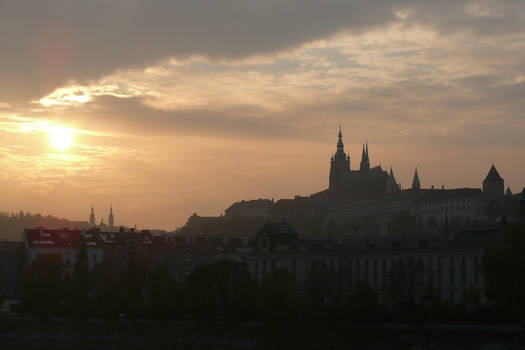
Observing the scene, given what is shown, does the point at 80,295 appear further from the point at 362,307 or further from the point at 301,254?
the point at 362,307

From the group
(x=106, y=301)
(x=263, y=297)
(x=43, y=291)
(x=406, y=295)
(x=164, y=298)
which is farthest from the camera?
(x=43, y=291)

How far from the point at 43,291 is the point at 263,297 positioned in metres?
39.6

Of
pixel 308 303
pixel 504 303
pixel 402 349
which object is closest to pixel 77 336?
pixel 308 303

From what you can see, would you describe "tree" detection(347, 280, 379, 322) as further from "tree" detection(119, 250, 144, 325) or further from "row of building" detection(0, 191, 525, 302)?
"tree" detection(119, 250, 144, 325)

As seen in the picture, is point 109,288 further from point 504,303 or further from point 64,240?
point 504,303

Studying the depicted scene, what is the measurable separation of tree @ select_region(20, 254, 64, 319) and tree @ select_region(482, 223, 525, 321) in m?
66.0

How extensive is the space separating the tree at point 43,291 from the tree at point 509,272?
6603 centimetres

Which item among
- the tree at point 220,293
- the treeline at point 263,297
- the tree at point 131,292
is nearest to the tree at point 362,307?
the treeline at point 263,297

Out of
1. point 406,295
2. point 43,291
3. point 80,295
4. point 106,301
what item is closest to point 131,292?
point 106,301

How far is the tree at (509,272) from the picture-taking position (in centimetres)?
→ 8862

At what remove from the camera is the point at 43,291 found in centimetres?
12950

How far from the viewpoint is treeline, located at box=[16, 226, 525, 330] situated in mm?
92875

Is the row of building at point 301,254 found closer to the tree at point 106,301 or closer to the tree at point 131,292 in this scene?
the tree at point 106,301

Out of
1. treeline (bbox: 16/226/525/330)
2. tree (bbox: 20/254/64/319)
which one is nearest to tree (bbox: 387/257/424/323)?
treeline (bbox: 16/226/525/330)
